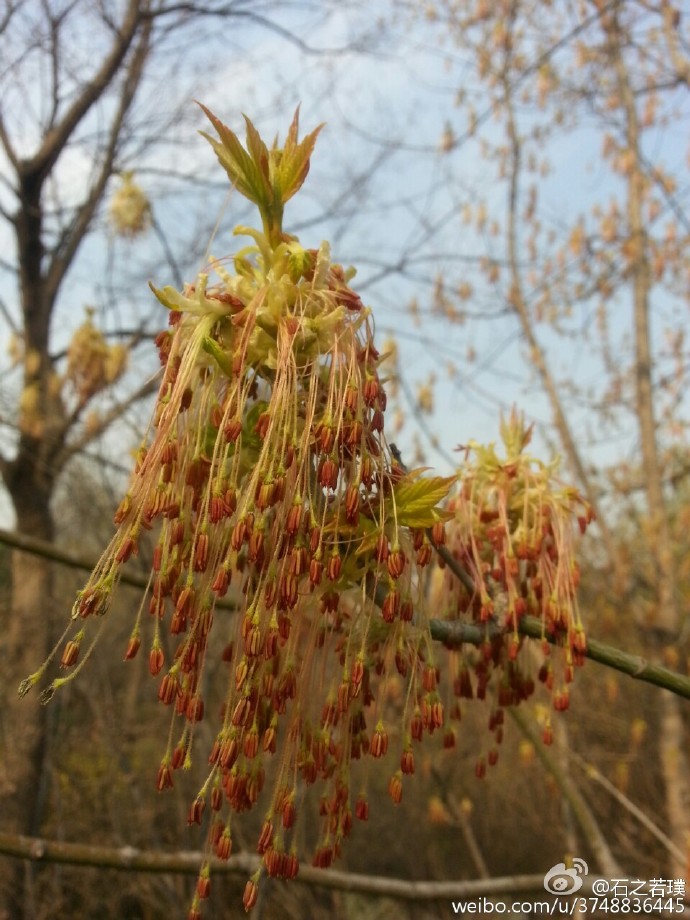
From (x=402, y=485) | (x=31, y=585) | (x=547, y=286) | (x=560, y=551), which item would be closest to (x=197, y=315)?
(x=402, y=485)

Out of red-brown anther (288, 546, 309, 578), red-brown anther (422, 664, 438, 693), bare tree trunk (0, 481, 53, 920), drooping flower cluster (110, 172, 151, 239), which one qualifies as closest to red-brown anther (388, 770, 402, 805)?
red-brown anther (422, 664, 438, 693)

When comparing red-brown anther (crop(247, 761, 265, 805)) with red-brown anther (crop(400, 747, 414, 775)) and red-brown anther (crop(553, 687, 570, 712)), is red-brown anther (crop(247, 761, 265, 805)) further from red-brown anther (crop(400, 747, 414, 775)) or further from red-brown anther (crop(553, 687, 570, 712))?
red-brown anther (crop(553, 687, 570, 712))

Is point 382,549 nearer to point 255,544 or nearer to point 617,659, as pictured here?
point 255,544

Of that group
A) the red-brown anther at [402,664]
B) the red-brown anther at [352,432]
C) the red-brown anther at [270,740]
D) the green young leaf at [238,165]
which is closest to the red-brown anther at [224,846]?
the red-brown anther at [270,740]

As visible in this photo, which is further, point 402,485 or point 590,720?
point 590,720

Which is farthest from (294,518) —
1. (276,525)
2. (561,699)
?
(561,699)

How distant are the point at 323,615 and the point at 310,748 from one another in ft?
0.61

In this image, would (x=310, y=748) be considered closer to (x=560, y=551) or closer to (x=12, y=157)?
(x=560, y=551)

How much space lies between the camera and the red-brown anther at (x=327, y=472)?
95cm

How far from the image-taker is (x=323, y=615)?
1091 millimetres

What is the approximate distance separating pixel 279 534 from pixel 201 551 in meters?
0.10

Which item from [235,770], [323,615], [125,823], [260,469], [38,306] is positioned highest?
[38,306]

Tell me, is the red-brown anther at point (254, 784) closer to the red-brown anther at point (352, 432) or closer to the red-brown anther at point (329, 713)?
the red-brown anther at point (329, 713)

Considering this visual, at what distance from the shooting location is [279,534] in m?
0.96
